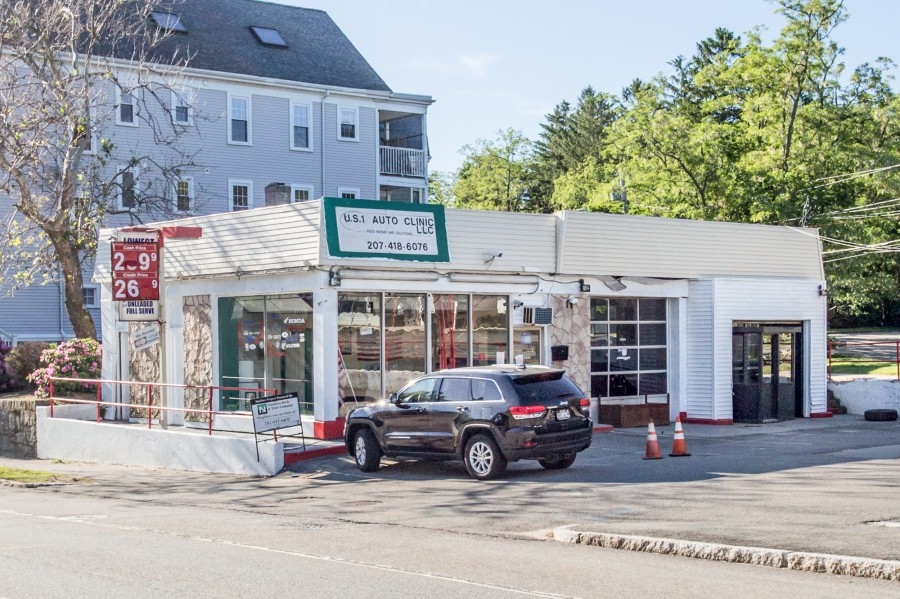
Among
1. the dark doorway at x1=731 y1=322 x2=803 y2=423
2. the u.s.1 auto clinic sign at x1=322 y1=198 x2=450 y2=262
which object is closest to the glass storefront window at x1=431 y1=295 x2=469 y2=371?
the u.s.1 auto clinic sign at x1=322 y1=198 x2=450 y2=262

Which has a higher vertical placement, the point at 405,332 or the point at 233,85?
the point at 233,85

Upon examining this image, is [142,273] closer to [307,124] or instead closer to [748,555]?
[748,555]

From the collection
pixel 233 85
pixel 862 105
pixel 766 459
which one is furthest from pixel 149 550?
pixel 862 105

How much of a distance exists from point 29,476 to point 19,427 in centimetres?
715

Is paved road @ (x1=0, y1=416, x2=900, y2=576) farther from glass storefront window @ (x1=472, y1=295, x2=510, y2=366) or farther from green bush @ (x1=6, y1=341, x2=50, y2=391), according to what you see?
green bush @ (x1=6, y1=341, x2=50, y2=391)

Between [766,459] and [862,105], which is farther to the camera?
[862,105]

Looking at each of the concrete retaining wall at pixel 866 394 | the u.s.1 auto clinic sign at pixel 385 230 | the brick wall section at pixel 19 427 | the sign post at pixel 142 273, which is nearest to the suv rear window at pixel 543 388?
the u.s.1 auto clinic sign at pixel 385 230

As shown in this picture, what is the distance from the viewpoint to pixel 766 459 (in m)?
19.9

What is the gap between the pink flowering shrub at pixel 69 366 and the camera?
28516 mm

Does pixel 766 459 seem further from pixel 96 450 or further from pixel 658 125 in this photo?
pixel 658 125

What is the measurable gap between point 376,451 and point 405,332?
4.46 meters

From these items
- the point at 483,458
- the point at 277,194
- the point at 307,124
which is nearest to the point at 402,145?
the point at 307,124

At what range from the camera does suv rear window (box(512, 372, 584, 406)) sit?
17.9 metres

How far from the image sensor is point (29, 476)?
21.4 metres
